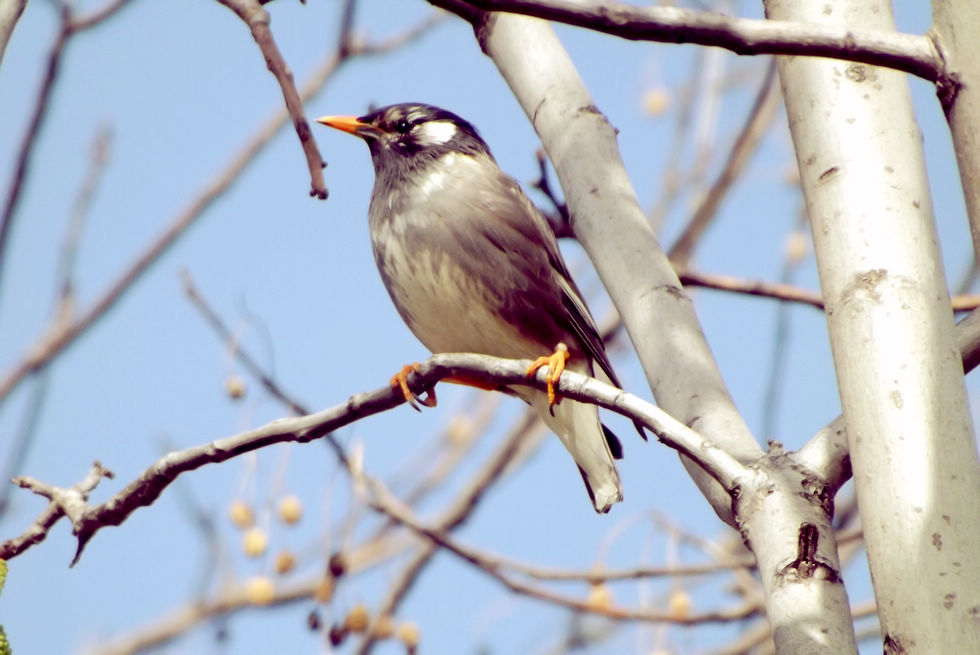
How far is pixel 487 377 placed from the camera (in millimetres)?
2533

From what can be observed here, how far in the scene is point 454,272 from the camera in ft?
12.8

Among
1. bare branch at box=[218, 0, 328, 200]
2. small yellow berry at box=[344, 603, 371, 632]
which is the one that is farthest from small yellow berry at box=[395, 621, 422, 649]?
bare branch at box=[218, 0, 328, 200]

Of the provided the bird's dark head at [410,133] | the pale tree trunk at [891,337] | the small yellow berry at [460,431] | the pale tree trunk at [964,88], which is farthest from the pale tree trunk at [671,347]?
the small yellow berry at [460,431]

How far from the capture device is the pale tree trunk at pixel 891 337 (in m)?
1.77

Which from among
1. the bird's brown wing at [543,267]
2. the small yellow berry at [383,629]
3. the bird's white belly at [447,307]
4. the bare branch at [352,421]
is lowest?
the bare branch at [352,421]

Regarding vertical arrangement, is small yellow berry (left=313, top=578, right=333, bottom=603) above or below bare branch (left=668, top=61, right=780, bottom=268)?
below

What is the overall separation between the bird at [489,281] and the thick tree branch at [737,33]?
1.87 meters

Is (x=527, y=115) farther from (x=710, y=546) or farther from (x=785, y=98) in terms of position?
(x=710, y=546)

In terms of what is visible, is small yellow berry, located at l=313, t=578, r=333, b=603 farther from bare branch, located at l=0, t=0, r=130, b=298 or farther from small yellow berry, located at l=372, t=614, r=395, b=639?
bare branch, located at l=0, t=0, r=130, b=298

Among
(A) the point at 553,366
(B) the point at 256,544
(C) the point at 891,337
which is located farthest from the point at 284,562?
(C) the point at 891,337

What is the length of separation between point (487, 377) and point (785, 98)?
0.87 meters

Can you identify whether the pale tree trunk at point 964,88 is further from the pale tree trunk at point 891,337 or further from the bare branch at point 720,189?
the bare branch at point 720,189

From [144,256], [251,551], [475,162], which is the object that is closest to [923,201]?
[475,162]

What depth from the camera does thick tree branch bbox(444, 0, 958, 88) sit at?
1.77 m
